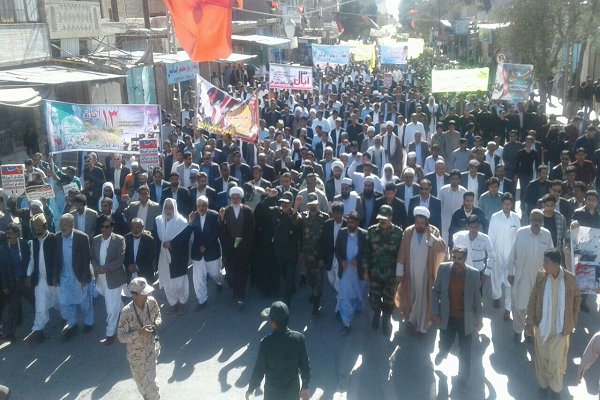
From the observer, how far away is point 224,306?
852 cm

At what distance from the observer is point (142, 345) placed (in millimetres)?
5668

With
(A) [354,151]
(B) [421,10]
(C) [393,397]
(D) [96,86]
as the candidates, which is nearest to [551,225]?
(C) [393,397]

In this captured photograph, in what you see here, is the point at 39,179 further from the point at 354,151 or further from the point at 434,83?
the point at 434,83

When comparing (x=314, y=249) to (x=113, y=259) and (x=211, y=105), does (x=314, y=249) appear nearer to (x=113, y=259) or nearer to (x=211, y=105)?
(x=113, y=259)

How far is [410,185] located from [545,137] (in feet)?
17.7

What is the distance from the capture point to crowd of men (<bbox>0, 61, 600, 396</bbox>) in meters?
6.98

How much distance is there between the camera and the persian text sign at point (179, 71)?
1886cm

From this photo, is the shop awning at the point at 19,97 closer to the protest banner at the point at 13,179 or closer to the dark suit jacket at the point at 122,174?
the dark suit jacket at the point at 122,174

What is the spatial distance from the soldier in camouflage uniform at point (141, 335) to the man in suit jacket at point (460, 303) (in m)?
2.59

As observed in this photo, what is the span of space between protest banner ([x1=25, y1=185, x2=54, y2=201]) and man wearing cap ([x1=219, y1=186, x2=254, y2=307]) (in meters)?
2.53

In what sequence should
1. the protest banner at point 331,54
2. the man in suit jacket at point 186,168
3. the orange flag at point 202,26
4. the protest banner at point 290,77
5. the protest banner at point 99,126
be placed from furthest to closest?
the protest banner at point 331,54, the protest banner at point 290,77, the orange flag at point 202,26, the man in suit jacket at point 186,168, the protest banner at point 99,126

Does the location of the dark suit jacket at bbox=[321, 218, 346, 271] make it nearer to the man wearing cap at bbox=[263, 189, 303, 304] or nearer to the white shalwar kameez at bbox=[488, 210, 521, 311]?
the man wearing cap at bbox=[263, 189, 303, 304]

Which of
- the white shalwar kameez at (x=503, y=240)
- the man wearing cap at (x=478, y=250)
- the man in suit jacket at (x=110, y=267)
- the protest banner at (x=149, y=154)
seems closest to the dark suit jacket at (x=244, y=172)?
the protest banner at (x=149, y=154)

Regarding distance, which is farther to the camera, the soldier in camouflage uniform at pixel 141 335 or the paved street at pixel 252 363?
the paved street at pixel 252 363
